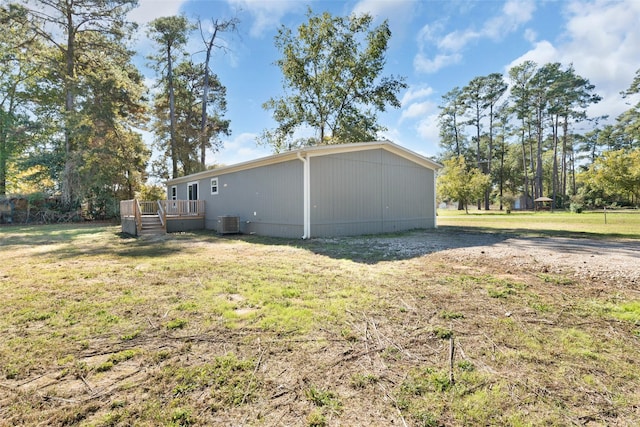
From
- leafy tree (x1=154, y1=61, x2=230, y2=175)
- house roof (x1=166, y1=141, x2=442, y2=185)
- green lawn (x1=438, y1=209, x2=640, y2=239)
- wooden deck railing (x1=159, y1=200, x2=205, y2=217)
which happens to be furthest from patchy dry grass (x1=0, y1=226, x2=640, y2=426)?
leafy tree (x1=154, y1=61, x2=230, y2=175)

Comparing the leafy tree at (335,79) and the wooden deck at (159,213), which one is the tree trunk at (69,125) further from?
the leafy tree at (335,79)

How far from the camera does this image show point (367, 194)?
1044 cm

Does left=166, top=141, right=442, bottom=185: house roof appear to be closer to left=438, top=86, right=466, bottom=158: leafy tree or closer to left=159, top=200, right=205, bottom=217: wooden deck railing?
left=159, top=200, right=205, bottom=217: wooden deck railing

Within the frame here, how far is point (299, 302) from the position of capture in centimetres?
345

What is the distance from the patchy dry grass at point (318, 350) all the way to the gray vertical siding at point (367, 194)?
16.7 ft

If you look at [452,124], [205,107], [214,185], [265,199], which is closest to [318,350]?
[265,199]

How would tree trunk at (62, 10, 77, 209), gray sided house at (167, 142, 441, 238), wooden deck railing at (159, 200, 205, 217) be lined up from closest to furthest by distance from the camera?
gray sided house at (167, 142, 441, 238), wooden deck railing at (159, 200, 205, 217), tree trunk at (62, 10, 77, 209)

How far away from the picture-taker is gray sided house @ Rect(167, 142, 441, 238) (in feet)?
30.4

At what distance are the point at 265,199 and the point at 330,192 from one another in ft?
8.25

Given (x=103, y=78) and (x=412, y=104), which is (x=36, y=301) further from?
(x=412, y=104)

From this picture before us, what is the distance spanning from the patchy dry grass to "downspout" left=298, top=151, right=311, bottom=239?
450 cm

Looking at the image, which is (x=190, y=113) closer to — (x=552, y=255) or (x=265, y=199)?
(x=265, y=199)

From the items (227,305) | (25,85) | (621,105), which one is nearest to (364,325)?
(227,305)

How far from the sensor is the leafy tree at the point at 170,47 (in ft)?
64.7
